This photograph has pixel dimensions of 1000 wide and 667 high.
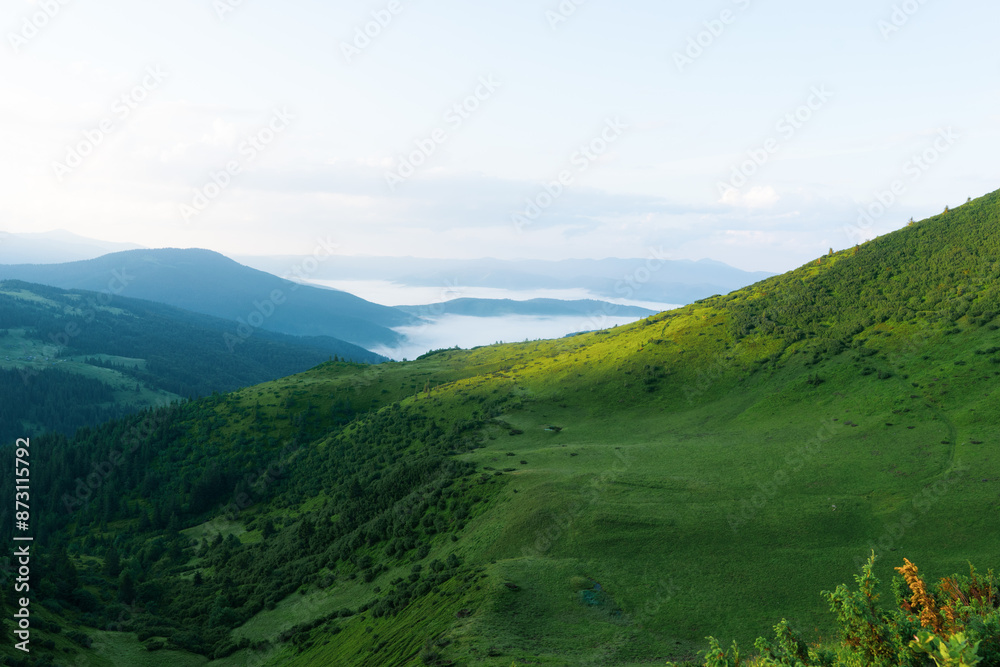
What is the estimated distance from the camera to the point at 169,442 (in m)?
128

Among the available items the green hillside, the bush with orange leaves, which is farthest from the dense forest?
the bush with orange leaves

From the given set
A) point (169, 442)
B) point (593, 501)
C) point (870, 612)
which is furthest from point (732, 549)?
point (169, 442)

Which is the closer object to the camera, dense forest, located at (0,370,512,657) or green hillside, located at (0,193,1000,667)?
green hillside, located at (0,193,1000,667)

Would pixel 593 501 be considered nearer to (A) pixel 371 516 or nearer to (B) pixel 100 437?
(A) pixel 371 516

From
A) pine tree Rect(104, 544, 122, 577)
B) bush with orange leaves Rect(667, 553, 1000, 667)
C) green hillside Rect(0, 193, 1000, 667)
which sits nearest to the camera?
bush with orange leaves Rect(667, 553, 1000, 667)

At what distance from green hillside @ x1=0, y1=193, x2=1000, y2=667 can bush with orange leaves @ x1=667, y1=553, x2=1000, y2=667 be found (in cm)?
1174

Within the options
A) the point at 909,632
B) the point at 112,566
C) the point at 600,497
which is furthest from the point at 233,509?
the point at 909,632

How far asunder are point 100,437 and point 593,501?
156026 millimetres

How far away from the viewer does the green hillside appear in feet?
113

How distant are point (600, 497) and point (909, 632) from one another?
104 feet

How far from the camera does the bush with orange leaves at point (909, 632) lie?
42.6 feet

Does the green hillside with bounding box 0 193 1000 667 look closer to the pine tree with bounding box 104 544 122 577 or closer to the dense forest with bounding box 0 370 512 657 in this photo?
the pine tree with bounding box 104 544 122 577

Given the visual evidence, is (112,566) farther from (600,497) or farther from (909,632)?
(909,632)

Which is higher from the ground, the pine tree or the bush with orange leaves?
the bush with orange leaves
